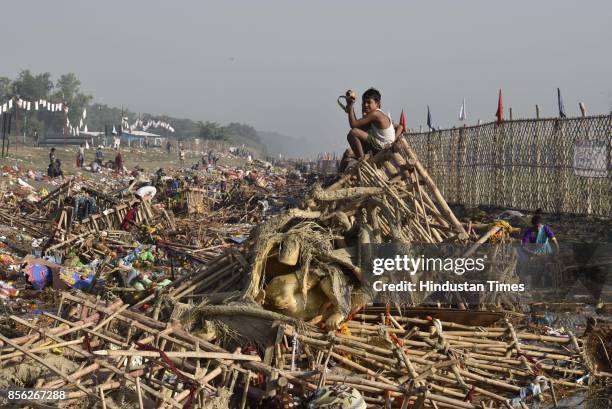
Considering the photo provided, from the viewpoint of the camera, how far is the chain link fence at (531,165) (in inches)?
484

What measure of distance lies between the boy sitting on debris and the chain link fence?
611 centimetres

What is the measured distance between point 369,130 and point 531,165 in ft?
24.7

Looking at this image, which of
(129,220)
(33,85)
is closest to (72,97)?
(33,85)

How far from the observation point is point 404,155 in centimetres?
671

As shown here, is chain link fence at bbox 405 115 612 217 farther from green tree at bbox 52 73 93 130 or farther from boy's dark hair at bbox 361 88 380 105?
green tree at bbox 52 73 93 130

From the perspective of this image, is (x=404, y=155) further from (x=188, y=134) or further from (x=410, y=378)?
(x=188, y=134)

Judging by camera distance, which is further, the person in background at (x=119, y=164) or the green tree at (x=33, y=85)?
the green tree at (x=33, y=85)

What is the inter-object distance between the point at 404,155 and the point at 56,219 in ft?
31.9

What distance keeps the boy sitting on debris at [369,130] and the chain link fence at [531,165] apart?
6.11m

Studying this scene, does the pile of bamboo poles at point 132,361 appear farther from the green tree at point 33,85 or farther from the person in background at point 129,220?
the green tree at point 33,85

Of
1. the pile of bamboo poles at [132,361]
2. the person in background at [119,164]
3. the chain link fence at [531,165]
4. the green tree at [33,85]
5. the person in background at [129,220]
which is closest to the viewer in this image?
the pile of bamboo poles at [132,361]

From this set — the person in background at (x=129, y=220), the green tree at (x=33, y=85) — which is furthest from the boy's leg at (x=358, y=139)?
the green tree at (x=33, y=85)

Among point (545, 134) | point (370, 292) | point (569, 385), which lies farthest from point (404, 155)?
point (545, 134)

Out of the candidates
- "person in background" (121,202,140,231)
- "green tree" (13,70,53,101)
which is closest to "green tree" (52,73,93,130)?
"green tree" (13,70,53,101)
